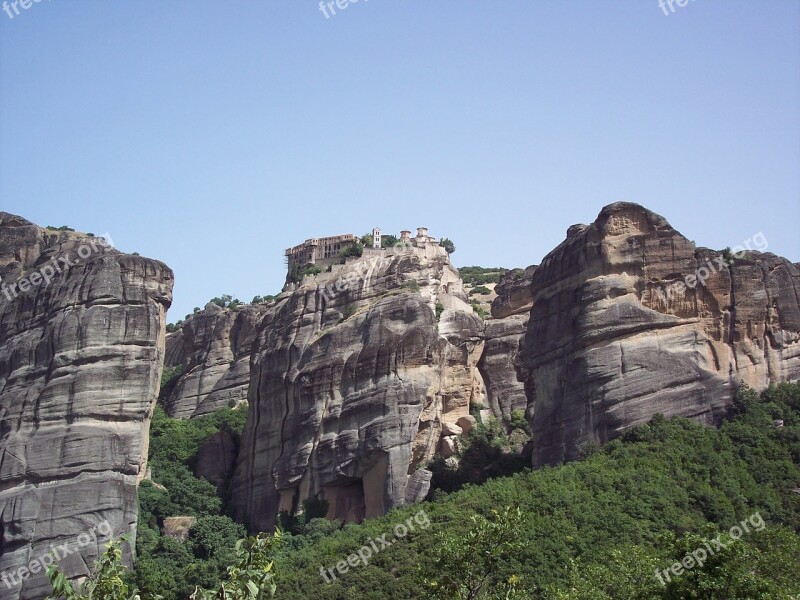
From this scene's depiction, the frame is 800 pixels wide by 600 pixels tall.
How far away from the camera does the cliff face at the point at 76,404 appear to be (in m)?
57.1

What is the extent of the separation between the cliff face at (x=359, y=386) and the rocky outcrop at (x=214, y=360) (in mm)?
7763

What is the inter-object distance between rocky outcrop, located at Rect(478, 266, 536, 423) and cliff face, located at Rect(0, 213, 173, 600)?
1596cm

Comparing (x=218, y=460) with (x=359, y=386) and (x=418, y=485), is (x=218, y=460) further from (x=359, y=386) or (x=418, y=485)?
(x=418, y=485)

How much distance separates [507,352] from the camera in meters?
70.0

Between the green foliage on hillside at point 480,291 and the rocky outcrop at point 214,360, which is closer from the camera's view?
the rocky outcrop at point 214,360

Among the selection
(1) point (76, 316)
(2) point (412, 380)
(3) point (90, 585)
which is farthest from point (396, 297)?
(3) point (90, 585)

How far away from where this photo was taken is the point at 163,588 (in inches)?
2104

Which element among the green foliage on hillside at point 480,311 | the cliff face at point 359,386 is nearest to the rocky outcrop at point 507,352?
the cliff face at point 359,386

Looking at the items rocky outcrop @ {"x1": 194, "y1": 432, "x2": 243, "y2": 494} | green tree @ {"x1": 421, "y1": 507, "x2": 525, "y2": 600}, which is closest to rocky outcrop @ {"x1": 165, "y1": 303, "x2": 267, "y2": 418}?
rocky outcrop @ {"x1": 194, "y1": 432, "x2": 243, "y2": 494}

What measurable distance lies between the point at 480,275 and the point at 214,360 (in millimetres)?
19234

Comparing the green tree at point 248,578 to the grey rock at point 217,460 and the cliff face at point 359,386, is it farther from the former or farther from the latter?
the grey rock at point 217,460

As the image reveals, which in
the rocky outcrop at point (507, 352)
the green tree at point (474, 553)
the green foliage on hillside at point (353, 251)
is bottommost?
the green tree at point (474, 553)

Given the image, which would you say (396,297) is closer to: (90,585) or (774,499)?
(774,499)

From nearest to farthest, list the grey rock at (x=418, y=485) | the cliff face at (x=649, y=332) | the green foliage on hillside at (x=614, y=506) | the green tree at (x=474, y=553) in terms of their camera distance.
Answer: the green tree at (x=474, y=553)
the green foliage on hillside at (x=614, y=506)
the cliff face at (x=649, y=332)
the grey rock at (x=418, y=485)
